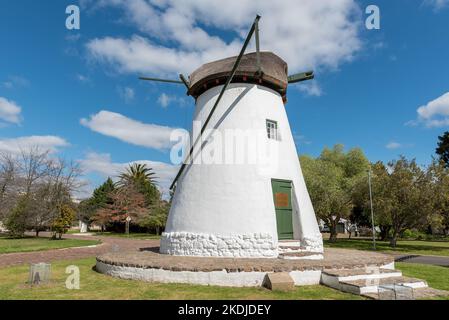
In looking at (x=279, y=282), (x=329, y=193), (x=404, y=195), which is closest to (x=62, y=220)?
(x=329, y=193)

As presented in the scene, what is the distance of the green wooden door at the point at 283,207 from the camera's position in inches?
444

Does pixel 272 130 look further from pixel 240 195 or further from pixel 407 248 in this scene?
pixel 407 248

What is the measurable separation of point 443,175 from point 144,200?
36229mm

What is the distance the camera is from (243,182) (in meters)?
10.9

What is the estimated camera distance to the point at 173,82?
15.2m

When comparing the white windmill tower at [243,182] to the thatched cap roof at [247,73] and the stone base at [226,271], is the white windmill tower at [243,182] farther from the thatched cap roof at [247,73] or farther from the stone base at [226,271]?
the stone base at [226,271]

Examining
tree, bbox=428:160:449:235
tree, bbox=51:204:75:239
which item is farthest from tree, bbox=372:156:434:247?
tree, bbox=51:204:75:239

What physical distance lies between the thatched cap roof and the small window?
60.4 inches

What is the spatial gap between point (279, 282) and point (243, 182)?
13.7 feet

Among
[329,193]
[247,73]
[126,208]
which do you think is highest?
[247,73]

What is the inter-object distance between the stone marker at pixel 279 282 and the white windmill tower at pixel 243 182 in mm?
2404
